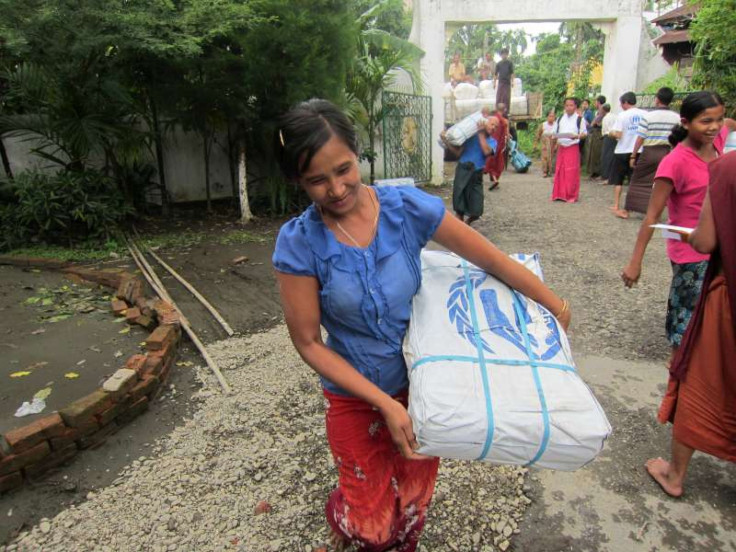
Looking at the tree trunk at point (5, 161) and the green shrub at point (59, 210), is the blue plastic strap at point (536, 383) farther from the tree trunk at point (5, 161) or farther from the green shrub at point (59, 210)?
the tree trunk at point (5, 161)

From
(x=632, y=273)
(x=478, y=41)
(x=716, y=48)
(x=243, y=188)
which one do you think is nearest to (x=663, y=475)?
(x=632, y=273)

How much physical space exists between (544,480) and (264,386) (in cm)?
175

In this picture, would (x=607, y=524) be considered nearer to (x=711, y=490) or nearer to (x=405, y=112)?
(x=711, y=490)

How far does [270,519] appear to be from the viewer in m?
2.24

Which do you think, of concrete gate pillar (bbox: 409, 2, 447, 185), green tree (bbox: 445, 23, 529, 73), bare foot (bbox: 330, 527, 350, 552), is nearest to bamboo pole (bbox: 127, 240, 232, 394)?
bare foot (bbox: 330, 527, 350, 552)

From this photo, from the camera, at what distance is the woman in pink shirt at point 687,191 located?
2.85 m

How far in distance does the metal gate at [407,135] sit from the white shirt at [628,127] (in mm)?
3797

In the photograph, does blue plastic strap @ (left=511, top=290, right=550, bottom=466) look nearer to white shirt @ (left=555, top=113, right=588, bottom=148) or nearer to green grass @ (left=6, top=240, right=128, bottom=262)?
green grass @ (left=6, top=240, right=128, bottom=262)

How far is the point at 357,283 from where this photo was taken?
1.37m

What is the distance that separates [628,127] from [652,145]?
58.1 inches

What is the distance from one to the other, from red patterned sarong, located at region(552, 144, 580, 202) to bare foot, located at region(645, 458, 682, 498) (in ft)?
24.9

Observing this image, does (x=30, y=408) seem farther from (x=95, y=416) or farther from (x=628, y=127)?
(x=628, y=127)

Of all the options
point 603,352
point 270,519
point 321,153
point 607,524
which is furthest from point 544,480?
point 321,153

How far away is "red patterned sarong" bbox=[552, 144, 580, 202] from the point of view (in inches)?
361
